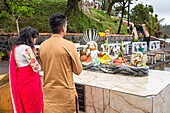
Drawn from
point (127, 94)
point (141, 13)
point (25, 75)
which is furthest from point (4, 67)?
point (141, 13)

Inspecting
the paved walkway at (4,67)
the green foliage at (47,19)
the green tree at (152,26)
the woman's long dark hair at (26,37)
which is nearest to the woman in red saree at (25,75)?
the woman's long dark hair at (26,37)

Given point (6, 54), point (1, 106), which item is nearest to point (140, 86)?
point (1, 106)

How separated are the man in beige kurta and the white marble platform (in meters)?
0.78

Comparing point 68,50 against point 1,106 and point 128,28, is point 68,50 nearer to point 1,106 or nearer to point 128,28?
point 1,106

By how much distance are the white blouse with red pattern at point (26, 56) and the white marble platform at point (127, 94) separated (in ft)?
2.86

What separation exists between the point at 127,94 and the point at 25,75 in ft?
3.92

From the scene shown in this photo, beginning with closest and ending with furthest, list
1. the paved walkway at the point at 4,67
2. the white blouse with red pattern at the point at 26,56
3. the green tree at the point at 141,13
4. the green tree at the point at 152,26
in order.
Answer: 1. the white blouse with red pattern at the point at 26,56
2. the paved walkway at the point at 4,67
3. the green tree at the point at 152,26
4. the green tree at the point at 141,13

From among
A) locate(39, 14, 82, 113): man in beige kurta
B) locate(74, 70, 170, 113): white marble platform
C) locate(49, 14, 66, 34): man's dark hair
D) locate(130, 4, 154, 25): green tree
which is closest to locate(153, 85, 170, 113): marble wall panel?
locate(74, 70, 170, 113): white marble platform

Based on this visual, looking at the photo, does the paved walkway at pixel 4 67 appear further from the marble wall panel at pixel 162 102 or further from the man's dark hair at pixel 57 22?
the marble wall panel at pixel 162 102

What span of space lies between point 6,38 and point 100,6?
1274 centimetres

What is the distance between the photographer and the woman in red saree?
80.8 inches

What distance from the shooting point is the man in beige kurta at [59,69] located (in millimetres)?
1623

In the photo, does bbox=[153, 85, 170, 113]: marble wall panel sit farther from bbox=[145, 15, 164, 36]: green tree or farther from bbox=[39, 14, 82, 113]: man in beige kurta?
bbox=[145, 15, 164, 36]: green tree

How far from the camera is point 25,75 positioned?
214 centimetres
